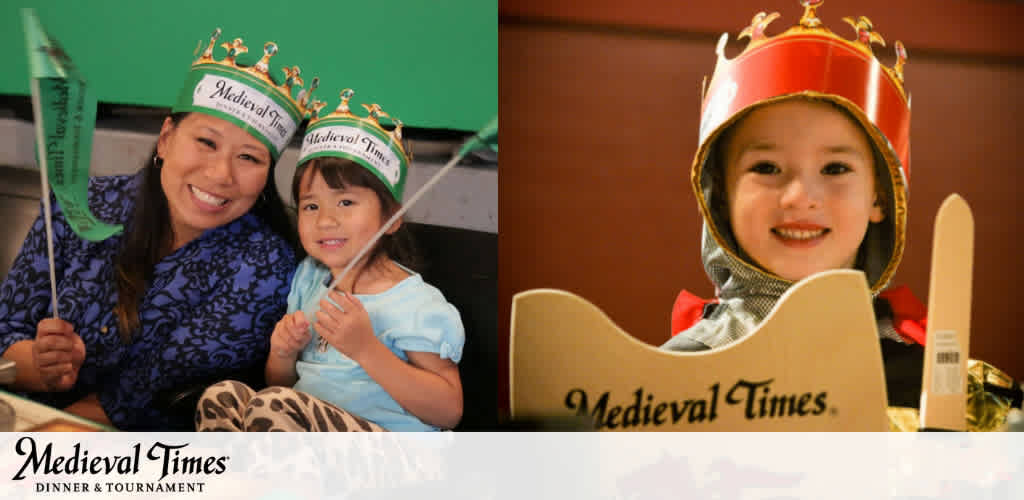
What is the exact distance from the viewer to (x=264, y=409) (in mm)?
1713

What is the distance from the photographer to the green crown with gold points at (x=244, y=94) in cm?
178

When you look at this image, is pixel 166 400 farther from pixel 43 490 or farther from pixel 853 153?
pixel 853 153

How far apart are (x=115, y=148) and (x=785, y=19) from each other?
1503mm

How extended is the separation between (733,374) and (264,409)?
0.91 metres

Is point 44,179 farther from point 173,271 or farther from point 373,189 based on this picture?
point 373,189

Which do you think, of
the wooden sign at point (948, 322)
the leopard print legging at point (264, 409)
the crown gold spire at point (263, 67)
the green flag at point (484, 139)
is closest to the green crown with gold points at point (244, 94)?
the crown gold spire at point (263, 67)

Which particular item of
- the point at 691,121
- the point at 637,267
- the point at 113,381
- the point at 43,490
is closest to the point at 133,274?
the point at 113,381

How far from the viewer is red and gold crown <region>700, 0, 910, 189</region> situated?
5.78 feet

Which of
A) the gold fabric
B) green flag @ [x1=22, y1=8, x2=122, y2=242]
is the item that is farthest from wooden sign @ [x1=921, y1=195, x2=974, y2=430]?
green flag @ [x1=22, y1=8, x2=122, y2=242]

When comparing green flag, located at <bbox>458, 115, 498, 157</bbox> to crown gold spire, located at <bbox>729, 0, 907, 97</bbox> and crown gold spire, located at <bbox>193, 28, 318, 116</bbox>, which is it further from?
crown gold spire, located at <bbox>729, 0, 907, 97</bbox>

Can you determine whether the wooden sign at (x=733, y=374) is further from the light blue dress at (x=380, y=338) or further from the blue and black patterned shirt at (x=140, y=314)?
the blue and black patterned shirt at (x=140, y=314)

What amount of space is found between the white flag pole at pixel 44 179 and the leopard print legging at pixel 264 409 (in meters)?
0.36

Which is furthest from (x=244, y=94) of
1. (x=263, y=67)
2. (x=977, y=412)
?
(x=977, y=412)

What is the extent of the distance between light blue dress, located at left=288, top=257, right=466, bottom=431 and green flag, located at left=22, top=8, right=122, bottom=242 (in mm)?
420
